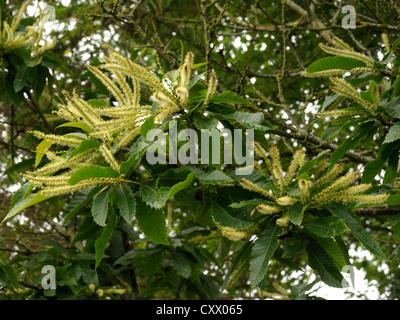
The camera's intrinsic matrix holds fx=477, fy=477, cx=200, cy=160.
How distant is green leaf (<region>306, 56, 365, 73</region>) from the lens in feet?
6.88

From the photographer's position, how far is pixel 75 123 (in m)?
1.79

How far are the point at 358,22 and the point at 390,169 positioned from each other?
5.09 feet

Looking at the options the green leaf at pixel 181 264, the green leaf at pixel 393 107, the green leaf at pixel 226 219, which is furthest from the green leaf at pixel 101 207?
the green leaf at pixel 181 264

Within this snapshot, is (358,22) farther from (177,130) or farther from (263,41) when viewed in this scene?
(177,130)

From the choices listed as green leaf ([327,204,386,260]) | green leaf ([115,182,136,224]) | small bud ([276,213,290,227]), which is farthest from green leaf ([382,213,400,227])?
green leaf ([115,182,136,224])

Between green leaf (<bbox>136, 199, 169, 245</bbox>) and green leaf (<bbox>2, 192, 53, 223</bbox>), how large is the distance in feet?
1.13

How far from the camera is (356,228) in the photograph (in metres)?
1.63

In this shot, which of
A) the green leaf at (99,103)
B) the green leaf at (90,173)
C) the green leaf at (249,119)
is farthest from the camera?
the green leaf at (99,103)

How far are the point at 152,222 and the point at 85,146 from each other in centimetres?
37

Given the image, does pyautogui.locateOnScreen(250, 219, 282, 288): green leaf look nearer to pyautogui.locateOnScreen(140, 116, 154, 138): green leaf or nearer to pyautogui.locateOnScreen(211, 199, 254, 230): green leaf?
pyautogui.locateOnScreen(211, 199, 254, 230): green leaf

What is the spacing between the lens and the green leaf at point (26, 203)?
1.64 metres

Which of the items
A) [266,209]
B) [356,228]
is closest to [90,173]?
[266,209]

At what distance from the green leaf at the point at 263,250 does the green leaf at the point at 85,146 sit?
2.23 ft

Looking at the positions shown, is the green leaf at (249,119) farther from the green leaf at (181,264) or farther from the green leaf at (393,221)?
the green leaf at (181,264)
